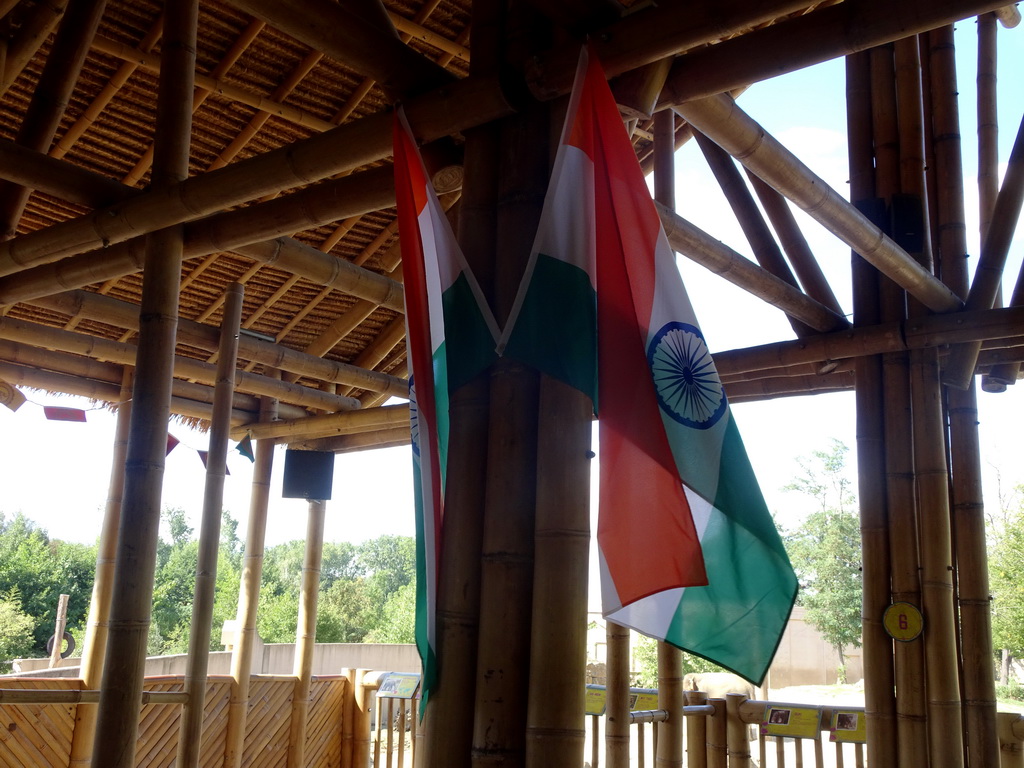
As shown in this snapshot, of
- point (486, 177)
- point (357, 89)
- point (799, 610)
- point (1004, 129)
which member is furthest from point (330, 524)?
point (486, 177)

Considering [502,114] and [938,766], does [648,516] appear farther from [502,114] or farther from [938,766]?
[938,766]

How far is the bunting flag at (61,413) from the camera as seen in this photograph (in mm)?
7910

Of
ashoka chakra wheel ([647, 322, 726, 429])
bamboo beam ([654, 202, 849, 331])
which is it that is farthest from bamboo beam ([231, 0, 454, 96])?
bamboo beam ([654, 202, 849, 331])

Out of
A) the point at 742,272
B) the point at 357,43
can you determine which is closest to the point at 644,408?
the point at 357,43

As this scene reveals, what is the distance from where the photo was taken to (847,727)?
5.40 meters

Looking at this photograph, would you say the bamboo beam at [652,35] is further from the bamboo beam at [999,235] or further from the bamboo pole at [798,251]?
the bamboo pole at [798,251]

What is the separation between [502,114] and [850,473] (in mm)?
23780

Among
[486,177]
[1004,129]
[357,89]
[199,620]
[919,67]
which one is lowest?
[199,620]

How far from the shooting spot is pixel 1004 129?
19.5 meters

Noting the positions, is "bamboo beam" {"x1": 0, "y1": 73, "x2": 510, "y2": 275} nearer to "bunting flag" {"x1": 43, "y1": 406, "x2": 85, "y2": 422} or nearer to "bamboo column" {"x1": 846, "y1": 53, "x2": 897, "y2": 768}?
"bunting flag" {"x1": 43, "y1": 406, "x2": 85, "y2": 422}

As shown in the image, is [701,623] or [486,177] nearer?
[701,623]

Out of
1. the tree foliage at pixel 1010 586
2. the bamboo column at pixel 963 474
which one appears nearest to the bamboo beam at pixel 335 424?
the bamboo column at pixel 963 474

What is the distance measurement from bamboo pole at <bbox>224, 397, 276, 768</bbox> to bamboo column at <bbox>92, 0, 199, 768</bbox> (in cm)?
441

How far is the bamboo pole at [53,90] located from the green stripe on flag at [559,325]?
4.21 meters
